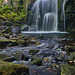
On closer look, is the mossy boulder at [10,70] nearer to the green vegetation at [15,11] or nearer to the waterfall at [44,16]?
the waterfall at [44,16]

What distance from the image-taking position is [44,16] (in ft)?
63.2

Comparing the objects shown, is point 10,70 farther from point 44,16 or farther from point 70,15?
point 44,16

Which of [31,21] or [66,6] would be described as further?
[31,21]

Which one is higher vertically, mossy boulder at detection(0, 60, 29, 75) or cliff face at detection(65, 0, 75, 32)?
cliff face at detection(65, 0, 75, 32)

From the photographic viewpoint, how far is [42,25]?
19141 millimetres

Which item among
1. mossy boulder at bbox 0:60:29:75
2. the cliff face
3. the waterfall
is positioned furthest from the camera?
the waterfall

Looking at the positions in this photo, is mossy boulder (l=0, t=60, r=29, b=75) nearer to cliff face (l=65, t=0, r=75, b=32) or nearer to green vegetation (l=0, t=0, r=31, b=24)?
cliff face (l=65, t=0, r=75, b=32)

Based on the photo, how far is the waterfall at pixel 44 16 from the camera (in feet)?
58.9

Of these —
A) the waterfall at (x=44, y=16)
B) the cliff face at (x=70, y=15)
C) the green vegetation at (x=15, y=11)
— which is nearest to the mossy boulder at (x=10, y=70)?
the cliff face at (x=70, y=15)

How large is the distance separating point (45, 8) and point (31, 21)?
4059mm

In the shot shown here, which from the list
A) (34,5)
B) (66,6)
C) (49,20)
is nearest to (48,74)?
(66,6)

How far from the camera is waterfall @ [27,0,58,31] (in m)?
18.0

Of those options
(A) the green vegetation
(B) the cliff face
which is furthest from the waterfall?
(B) the cliff face

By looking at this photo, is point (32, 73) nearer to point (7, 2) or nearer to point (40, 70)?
point (40, 70)
